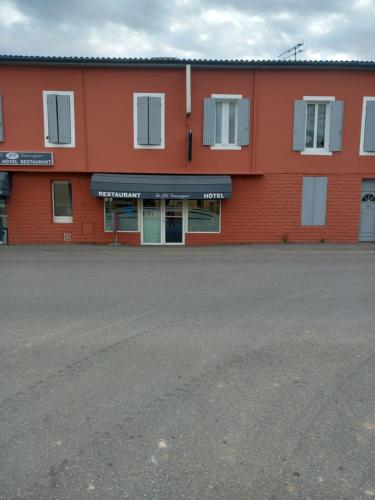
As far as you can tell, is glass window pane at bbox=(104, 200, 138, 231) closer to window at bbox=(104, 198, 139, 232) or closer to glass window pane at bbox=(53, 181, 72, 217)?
window at bbox=(104, 198, 139, 232)

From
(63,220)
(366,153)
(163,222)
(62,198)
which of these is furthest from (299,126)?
(63,220)

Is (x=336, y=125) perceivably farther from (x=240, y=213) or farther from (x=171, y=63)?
(x=171, y=63)

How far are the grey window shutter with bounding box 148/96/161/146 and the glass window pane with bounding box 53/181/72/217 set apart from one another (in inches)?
143

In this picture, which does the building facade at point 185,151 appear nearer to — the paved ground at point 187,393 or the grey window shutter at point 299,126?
the grey window shutter at point 299,126

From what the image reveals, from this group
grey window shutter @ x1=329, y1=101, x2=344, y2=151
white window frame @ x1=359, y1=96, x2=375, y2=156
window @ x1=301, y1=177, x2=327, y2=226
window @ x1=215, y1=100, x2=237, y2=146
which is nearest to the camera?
grey window shutter @ x1=329, y1=101, x2=344, y2=151

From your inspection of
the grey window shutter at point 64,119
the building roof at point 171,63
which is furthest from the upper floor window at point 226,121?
the grey window shutter at point 64,119

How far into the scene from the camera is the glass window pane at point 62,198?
14.9m

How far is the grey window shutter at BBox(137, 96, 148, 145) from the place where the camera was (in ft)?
46.5

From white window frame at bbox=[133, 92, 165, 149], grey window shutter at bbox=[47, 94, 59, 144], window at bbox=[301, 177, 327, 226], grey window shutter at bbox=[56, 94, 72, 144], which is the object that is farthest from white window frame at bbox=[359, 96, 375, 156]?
grey window shutter at bbox=[47, 94, 59, 144]

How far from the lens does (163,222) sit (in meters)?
15.1

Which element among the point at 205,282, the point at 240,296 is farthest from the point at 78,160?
the point at 240,296

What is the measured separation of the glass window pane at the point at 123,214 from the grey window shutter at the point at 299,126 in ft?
21.1

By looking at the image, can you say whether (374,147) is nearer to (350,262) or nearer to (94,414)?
(350,262)

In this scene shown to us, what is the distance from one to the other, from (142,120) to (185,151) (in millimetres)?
1915
